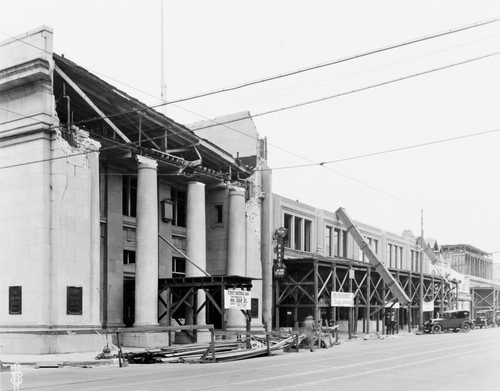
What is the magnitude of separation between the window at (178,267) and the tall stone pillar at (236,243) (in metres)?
2.69

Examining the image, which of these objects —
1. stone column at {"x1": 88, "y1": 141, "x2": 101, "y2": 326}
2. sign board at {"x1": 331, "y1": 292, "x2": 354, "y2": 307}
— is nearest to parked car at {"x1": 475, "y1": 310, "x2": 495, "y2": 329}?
sign board at {"x1": 331, "y1": 292, "x2": 354, "y2": 307}

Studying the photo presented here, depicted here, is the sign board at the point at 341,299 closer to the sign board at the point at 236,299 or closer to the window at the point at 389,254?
the sign board at the point at 236,299

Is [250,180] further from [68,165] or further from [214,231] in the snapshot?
[68,165]

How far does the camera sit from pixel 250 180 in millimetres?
42625

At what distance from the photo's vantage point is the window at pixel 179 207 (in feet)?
129

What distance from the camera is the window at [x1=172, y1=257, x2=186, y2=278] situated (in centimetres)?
3831

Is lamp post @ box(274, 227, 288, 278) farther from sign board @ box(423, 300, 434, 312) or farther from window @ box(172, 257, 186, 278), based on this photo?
sign board @ box(423, 300, 434, 312)

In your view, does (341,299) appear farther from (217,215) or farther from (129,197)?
(129,197)

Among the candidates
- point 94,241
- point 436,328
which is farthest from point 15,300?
point 436,328

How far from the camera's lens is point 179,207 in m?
40.1

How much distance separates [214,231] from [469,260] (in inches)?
3351

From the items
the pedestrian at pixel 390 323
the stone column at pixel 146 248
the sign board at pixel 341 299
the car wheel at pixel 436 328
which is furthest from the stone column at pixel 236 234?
the car wheel at pixel 436 328

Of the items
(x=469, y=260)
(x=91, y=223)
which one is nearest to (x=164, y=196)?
(x=91, y=223)

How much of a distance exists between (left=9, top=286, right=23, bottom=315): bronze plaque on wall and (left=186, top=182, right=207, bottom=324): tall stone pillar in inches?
429
